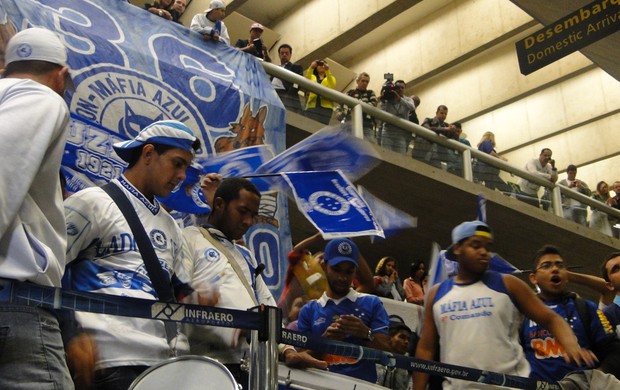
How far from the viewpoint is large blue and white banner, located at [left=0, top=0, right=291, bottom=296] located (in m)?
5.70

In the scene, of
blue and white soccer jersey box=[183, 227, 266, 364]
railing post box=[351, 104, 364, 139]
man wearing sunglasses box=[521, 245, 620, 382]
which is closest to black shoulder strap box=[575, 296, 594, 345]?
man wearing sunglasses box=[521, 245, 620, 382]

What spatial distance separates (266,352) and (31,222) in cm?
101

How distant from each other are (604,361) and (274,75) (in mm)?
6005

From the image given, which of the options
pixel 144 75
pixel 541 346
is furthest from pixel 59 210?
pixel 144 75

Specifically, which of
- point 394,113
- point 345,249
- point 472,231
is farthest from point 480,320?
point 394,113

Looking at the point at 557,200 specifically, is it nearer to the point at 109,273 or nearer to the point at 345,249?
the point at 345,249

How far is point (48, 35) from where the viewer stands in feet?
7.50

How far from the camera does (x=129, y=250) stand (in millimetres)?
2650

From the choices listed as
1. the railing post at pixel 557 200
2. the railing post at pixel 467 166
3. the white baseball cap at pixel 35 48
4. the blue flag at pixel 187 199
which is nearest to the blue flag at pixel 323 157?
the blue flag at pixel 187 199

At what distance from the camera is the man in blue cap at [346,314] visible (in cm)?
416

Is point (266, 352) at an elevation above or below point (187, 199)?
below

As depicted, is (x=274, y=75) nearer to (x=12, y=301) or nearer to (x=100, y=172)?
(x=100, y=172)

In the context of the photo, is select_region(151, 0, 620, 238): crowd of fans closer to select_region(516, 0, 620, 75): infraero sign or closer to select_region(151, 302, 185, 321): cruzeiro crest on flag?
select_region(516, 0, 620, 75): infraero sign

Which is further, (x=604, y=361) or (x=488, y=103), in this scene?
(x=488, y=103)
